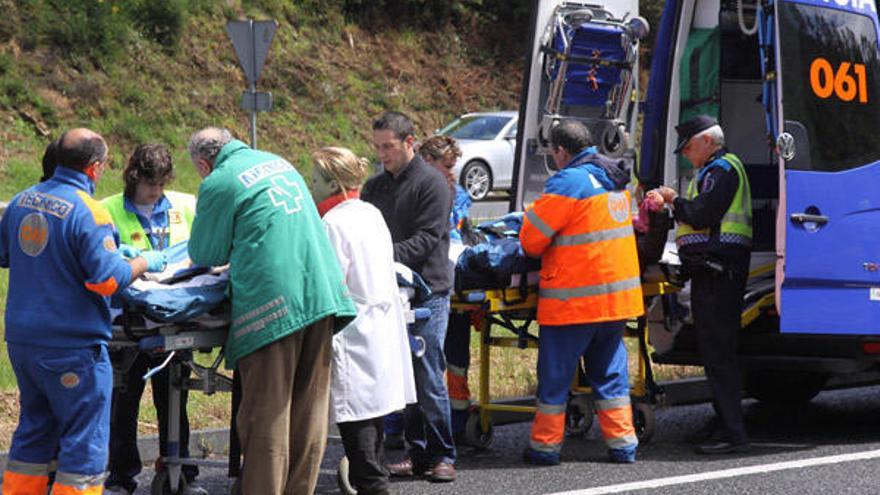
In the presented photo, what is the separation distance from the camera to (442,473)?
8016 mm

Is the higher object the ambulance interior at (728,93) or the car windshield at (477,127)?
the ambulance interior at (728,93)

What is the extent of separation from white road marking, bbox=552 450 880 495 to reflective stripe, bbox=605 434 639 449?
44 centimetres

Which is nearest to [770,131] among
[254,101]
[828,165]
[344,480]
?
[828,165]

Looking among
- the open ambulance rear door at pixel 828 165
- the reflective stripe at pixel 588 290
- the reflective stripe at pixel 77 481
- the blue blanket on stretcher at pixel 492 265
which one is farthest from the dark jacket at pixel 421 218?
the reflective stripe at pixel 77 481

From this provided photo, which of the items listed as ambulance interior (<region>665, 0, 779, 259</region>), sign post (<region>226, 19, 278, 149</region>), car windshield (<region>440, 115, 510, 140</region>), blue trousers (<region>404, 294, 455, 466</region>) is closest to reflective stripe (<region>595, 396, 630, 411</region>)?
blue trousers (<region>404, 294, 455, 466</region>)

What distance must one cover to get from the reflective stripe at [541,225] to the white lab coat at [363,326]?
1.37 m

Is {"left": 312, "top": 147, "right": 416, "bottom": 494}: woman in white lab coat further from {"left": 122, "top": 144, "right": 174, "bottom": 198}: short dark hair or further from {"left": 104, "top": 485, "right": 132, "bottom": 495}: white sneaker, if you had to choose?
{"left": 104, "top": 485, "right": 132, "bottom": 495}: white sneaker

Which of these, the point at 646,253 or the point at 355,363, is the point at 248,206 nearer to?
the point at 355,363

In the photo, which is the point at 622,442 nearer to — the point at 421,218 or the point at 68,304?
the point at 421,218

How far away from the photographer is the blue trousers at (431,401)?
8039mm

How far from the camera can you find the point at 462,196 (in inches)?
378

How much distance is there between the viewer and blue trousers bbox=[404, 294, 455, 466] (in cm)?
804

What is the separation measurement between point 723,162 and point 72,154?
3676mm

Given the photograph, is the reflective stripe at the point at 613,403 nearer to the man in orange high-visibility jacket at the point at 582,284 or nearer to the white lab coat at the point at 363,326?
the man in orange high-visibility jacket at the point at 582,284
